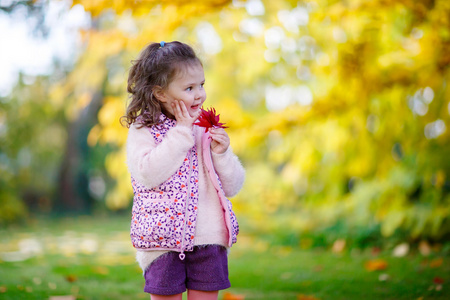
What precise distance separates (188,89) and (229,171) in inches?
14.9

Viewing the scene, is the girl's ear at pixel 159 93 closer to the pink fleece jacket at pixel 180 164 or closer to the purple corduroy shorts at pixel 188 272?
the pink fleece jacket at pixel 180 164

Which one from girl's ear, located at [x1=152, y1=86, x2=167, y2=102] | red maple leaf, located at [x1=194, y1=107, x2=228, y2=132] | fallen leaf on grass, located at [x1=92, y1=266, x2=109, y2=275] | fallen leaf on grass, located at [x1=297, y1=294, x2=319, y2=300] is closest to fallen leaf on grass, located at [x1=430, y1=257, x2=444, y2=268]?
fallen leaf on grass, located at [x1=297, y1=294, x2=319, y2=300]

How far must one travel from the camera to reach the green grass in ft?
11.0

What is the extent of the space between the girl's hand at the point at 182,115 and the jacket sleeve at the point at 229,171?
0.17m

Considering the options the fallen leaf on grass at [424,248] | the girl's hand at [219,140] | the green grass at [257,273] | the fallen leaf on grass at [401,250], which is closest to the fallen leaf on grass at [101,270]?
the green grass at [257,273]

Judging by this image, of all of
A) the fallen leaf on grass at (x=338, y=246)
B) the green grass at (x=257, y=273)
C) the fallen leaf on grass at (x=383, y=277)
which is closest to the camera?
the green grass at (x=257, y=273)

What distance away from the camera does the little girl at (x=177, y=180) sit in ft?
A: 6.17

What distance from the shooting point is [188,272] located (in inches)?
77.9

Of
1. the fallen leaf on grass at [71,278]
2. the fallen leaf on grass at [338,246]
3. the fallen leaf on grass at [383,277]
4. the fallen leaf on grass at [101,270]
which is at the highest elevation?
the fallen leaf on grass at [338,246]

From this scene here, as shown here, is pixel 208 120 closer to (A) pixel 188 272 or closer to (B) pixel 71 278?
(A) pixel 188 272

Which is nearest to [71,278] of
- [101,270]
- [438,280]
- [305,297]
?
[101,270]

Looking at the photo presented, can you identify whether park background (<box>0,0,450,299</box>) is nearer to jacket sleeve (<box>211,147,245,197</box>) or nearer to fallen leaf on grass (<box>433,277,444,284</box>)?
fallen leaf on grass (<box>433,277,444,284</box>)

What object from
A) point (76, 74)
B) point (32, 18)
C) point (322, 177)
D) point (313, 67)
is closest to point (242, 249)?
point (322, 177)

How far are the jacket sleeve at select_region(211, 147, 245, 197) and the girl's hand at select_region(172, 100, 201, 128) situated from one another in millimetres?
167
